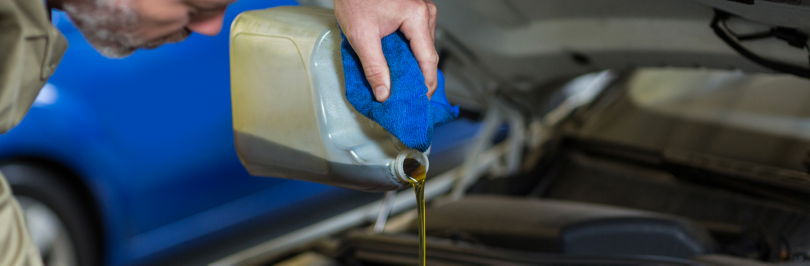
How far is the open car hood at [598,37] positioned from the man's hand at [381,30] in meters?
0.48

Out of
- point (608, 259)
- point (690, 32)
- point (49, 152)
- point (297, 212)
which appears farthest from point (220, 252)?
point (690, 32)

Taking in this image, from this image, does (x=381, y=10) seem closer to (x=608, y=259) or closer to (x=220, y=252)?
(x=608, y=259)

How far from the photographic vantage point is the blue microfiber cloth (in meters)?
0.65

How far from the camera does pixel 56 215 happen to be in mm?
1911

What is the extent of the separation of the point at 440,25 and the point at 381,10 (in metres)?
0.64

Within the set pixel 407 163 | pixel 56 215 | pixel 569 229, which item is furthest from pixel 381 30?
pixel 56 215

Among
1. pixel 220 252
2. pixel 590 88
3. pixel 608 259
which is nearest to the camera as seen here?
pixel 608 259

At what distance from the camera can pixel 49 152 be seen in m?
1.87

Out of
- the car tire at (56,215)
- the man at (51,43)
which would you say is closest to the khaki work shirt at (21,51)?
the man at (51,43)

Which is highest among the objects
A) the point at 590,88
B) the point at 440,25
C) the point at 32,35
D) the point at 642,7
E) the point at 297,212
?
the point at 32,35

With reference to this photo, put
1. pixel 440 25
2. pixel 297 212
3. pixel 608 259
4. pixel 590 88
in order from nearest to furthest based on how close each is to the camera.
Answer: pixel 608 259 → pixel 440 25 → pixel 590 88 → pixel 297 212

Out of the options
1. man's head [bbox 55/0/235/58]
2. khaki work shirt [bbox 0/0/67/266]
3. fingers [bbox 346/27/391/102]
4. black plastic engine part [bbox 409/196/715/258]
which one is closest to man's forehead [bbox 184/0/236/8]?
man's head [bbox 55/0/235/58]

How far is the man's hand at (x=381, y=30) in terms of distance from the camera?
65cm

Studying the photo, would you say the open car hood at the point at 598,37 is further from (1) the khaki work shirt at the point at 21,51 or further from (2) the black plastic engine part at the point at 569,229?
(1) the khaki work shirt at the point at 21,51
